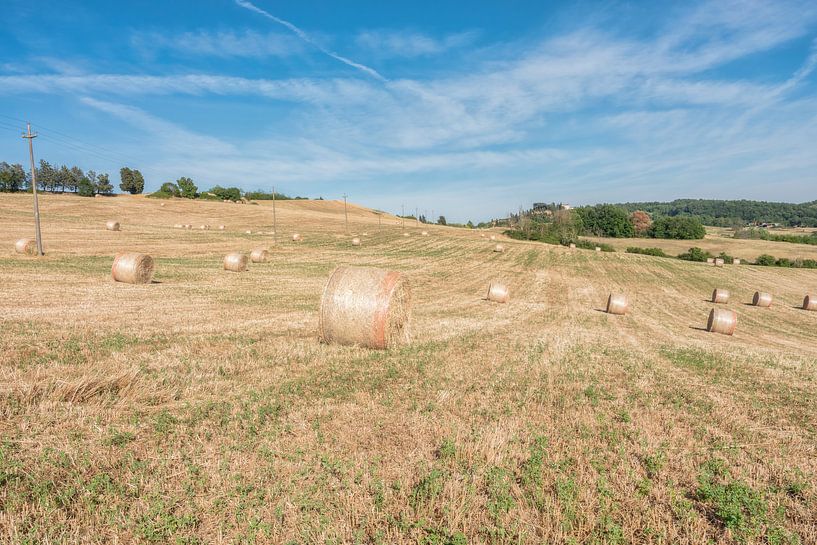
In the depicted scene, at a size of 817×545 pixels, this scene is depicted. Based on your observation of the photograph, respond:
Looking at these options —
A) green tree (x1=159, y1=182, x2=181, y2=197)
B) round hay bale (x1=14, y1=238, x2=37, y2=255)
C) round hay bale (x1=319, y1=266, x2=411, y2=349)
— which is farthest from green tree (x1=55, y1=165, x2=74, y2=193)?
round hay bale (x1=319, y1=266, x2=411, y2=349)

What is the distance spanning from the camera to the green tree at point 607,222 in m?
124

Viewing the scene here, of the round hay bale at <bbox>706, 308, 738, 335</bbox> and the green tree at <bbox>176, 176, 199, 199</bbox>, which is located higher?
the green tree at <bbox>176, 176, 199, 199</bbox>

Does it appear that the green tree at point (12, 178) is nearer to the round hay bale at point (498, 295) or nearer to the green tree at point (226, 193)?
the green tree at point (226, 193)

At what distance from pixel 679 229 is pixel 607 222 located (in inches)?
851

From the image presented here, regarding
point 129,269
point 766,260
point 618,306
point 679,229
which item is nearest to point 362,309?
point 129,269

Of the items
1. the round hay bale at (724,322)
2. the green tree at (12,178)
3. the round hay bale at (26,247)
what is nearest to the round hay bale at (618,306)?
the round hay bale at (724,322)

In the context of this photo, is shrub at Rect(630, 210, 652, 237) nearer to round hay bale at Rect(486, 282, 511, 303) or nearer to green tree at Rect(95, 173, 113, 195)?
round hay bale at Rect(486, 282, 511, 303)

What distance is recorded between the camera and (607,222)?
12662 centimetres

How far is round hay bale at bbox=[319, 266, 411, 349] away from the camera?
10.8 m

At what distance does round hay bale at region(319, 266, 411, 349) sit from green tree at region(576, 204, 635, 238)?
Result: 404 ft

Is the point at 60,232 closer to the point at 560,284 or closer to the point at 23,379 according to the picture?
the point at 23,379

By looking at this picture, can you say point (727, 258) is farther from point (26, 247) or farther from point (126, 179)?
point (126, 179)

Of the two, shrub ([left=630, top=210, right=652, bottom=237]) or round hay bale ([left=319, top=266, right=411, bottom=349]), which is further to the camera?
shrub ([left=630, top=210, right=652, bottom=237])

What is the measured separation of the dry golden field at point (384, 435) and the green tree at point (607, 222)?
123173mm
